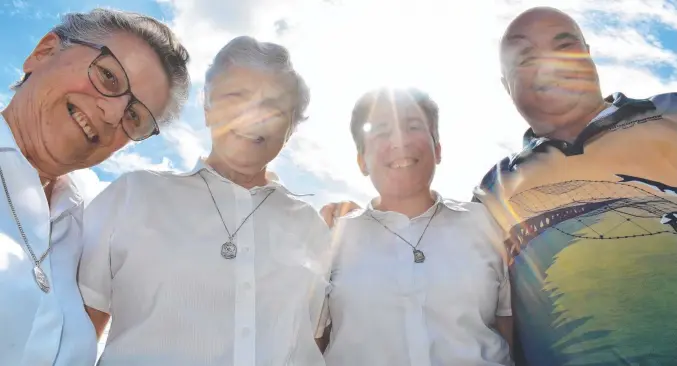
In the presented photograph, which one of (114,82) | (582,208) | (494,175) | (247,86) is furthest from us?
(494,175)

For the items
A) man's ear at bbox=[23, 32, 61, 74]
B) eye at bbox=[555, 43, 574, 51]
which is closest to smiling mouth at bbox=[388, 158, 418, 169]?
eye at bbox=[555, 43, 574, 51]

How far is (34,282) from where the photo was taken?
2.01m

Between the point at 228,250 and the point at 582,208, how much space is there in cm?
201

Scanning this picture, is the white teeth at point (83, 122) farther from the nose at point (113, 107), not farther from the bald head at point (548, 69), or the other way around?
the bald head at point (548, 69)

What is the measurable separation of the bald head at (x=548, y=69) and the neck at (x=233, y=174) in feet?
6.06

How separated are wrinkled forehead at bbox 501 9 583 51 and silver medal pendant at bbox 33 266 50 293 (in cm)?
306

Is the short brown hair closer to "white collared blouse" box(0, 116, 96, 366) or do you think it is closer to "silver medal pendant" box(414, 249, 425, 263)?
"silver medal pendant" box(414, 249, 425, 263)

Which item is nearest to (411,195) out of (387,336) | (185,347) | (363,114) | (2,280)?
(363,114)

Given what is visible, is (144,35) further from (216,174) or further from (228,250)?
(228,250)

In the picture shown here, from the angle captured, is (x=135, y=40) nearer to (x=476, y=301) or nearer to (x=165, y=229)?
(x=165, y=229)

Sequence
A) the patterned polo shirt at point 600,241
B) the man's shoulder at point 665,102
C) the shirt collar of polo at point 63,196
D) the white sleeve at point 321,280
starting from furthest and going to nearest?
the man's shoulder at point 665,102 < the white sleeve at point 321,280 < the patterned polo shirt at point 600,241 < the shirt collar of polo at point 63,196

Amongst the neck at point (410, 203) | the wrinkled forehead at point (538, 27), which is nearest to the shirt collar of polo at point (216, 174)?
the neck at point (410, 203)

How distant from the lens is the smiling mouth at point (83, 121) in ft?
8.42

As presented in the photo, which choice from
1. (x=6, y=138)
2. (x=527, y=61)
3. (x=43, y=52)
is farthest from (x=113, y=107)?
(x=527, y=61)
